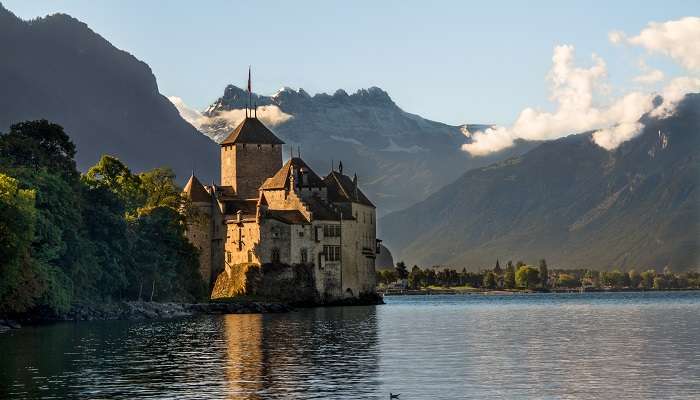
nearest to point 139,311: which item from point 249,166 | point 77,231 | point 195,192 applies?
point 77,231

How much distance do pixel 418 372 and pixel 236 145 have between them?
13398 cm

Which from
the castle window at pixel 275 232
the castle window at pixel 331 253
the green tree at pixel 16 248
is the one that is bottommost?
the green tree at pixel 16 248

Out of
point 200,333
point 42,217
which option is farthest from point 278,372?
point 42,217

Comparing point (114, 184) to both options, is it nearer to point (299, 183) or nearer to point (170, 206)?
point (170, 206)

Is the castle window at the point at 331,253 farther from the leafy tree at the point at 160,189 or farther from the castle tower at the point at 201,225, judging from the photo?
the leafy tree at the point at 160,189

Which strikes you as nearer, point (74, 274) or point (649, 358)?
point (649, 358)

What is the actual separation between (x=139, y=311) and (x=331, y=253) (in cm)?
5028

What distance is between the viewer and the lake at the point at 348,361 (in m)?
58.2

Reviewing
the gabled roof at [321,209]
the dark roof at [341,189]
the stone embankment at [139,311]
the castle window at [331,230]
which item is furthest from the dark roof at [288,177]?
the stone embankment at [139,311]

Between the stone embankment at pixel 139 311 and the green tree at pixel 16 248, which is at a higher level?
the green tree at pixel 16 248

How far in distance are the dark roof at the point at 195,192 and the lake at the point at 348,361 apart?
70302 mm

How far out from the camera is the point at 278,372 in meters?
66.7

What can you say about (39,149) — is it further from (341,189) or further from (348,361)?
(348,361)

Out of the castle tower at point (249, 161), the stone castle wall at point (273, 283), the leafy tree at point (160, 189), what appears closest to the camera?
the leafy tree at point (160, 189)
